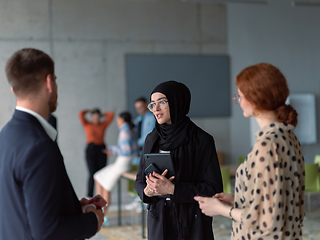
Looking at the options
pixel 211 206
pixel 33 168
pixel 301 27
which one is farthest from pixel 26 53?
pixel 301 27

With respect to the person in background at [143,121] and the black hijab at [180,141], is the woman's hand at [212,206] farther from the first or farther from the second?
the person in background at [143,121]

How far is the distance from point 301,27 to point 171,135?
8.03m

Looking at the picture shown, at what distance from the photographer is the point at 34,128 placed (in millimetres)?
1587

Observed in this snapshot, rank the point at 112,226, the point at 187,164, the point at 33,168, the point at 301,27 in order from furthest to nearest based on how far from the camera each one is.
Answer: the point at 301,27 < the point at 112,226 < the point at 187,164 < the point at 33,168

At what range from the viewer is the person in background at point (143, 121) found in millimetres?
6828

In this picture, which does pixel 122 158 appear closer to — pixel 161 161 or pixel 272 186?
pixel 161 161

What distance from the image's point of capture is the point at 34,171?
1.49 m

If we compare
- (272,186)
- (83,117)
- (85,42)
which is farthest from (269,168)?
(85,42)

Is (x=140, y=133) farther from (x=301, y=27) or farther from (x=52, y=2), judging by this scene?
(x=301, y=27)

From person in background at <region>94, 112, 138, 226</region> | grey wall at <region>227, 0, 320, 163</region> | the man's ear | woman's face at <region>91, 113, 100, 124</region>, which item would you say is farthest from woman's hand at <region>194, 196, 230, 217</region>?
grey wall at <region>227, 0, 320, 163</region>

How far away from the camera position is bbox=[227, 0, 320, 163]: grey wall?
9242 mm

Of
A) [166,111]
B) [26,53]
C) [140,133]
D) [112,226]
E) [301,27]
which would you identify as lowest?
[112,226]

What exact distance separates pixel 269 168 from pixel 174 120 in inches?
A: 41.7

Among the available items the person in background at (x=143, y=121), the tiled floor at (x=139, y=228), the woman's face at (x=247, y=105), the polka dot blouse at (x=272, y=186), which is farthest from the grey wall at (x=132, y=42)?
the polka dot blouse at (x=272, y=186)
